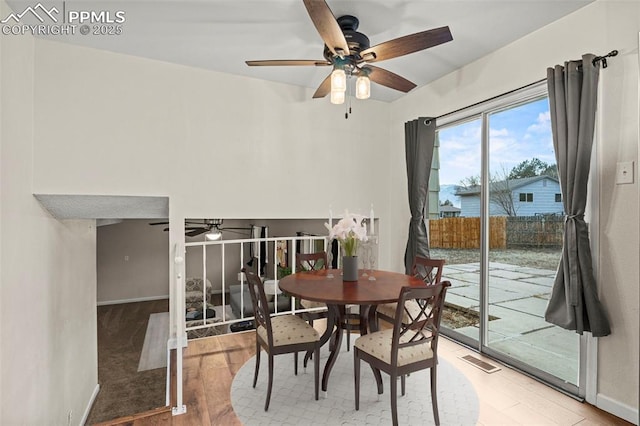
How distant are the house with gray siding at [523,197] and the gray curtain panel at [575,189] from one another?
26 centimetres

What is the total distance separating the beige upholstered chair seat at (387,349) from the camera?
1.90 meters

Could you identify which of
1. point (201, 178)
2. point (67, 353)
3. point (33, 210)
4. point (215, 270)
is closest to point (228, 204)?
point (201, 178)

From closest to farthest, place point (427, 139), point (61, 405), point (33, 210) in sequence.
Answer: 1. point (33, 210)
2. point (61, 405)
3. point (427, 139)

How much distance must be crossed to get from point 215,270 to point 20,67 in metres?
7.07

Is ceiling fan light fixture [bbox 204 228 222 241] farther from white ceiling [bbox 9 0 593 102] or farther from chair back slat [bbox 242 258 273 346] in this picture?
chair back slat [bbox 242 258 273 346]

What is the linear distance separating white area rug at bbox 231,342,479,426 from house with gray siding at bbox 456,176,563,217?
Result: 4.73 feet

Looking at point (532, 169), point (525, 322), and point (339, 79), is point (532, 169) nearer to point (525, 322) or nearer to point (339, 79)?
point (525, 322)

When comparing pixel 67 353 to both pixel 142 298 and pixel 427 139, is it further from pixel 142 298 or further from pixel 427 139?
pixel 142 298

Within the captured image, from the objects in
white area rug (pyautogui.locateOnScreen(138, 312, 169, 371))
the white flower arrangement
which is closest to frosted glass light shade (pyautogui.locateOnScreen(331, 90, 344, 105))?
the white flower arrangement

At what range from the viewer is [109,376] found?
489 centimetres

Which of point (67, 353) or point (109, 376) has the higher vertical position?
point (67, 353)

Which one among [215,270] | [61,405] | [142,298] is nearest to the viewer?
[61,405]

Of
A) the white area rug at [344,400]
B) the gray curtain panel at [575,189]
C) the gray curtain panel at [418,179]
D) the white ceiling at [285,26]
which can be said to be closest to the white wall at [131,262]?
the white ceiling at [285,26]

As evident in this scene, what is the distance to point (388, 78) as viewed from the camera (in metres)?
2.45
